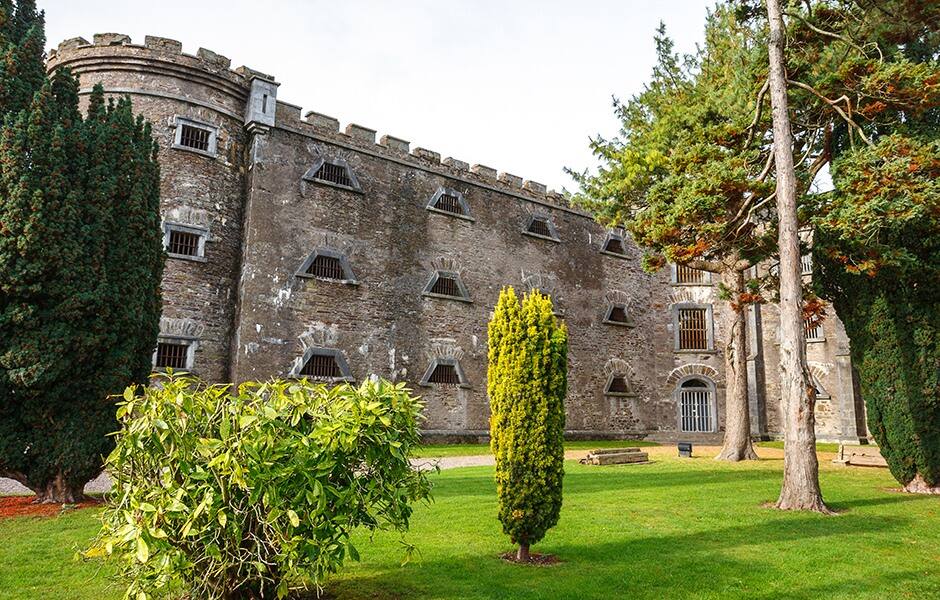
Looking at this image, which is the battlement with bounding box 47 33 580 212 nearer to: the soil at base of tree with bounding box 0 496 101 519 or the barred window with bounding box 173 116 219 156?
the barred window with bounding box 173 116 219 156

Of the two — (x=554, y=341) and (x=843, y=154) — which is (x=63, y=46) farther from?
(x=843, y=154)

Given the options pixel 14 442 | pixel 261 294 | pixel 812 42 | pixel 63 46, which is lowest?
pixel 14 442

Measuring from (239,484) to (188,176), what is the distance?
14951 mm

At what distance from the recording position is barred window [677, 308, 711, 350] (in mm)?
26719

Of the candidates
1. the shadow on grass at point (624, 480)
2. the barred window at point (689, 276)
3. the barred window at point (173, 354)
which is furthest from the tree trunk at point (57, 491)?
the barred window at point (689, 276)

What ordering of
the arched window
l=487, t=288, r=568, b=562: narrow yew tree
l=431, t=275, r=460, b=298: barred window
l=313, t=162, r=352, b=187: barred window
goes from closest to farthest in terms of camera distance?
l=487, t=288, r=568, b=562: narrow yew tree, l=313, t=162, r=352, b=187: barred window, l=431, t=275, r=460, b=298: barred window, the arched window

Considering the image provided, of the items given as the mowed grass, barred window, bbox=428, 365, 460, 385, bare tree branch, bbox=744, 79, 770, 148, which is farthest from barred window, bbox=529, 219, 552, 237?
the mowed grass

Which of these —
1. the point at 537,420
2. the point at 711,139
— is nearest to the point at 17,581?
the point at 537,420

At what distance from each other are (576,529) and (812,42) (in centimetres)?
1163

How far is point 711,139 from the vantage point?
14.1 metres

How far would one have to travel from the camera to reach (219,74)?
17.5 meters

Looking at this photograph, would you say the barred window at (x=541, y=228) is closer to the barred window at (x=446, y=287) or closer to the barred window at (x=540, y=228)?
the barred window at (x=540, y=228)

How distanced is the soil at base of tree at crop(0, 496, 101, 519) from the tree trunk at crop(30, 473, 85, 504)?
141mm

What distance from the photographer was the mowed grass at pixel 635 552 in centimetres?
557
